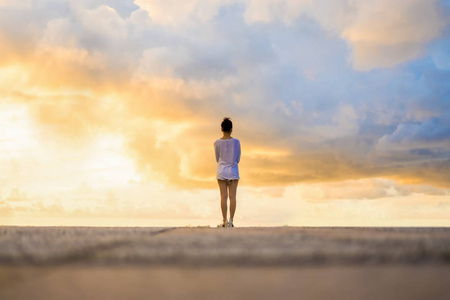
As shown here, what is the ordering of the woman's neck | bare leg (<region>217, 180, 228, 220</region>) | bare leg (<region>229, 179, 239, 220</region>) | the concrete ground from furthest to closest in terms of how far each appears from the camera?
the woman's neck < bare leg (<region>217, 180, 228, 220</region>) < bare leg (<region>229, 179, 239, 220</region>) < the concrete ground

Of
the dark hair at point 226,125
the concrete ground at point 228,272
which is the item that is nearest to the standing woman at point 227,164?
the dark hair at point 226,125

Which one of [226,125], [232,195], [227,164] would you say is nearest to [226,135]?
[226,125]

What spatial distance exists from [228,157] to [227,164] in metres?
0.14

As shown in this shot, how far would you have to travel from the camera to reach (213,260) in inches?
65.1

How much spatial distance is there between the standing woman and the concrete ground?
6148mm

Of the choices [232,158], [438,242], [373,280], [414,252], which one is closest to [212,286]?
[373,280]

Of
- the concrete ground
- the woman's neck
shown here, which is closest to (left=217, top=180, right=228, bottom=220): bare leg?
the woman's neck

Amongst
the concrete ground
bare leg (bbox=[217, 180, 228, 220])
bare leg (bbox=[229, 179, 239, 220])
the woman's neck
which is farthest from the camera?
the woman's neck

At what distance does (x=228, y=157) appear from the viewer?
819 cm

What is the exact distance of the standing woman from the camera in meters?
8.09

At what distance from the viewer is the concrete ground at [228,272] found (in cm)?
134

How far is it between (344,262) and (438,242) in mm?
612

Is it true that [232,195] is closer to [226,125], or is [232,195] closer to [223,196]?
[223,196]

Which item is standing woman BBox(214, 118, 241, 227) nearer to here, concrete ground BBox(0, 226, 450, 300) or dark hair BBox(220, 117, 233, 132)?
dark hair BBox(220, 117, 233, 132)
